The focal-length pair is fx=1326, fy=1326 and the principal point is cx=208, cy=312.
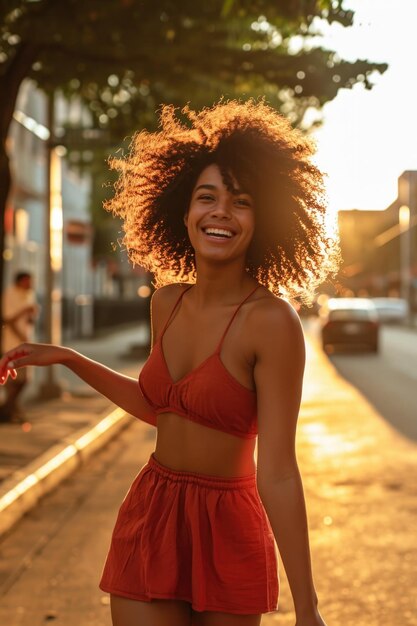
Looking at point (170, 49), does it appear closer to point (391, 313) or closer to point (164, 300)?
point (164, 300)

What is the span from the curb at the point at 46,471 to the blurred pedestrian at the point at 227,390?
17.0ft

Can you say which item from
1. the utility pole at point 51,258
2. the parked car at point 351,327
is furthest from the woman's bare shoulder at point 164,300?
the parked car at point 351,327

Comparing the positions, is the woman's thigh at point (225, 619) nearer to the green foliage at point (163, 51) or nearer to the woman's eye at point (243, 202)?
the woman's eye at point (243, 202)

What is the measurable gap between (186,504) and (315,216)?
0.82 metres

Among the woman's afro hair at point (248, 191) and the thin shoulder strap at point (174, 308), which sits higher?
the woman's afro hair at point (248, 191)

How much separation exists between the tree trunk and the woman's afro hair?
→ 10.0 metres

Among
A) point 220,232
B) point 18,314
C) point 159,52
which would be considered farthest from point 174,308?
point 18,314

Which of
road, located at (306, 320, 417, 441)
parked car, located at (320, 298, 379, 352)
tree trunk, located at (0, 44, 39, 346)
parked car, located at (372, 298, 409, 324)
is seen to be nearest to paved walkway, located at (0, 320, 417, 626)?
road, located at (306, 320, 417, 441)

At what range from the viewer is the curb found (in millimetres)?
8911

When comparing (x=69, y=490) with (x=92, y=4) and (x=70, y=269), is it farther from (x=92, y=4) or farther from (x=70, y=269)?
(x=70, y=269)

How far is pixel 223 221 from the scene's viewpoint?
10.7 ft

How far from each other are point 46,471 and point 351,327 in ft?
90.3

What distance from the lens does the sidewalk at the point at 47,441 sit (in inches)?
372

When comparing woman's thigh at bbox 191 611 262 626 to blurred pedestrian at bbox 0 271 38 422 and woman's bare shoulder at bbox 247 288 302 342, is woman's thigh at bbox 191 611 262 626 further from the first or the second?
blurred pedestrian at bbox 0 271 38 422
